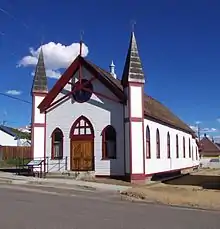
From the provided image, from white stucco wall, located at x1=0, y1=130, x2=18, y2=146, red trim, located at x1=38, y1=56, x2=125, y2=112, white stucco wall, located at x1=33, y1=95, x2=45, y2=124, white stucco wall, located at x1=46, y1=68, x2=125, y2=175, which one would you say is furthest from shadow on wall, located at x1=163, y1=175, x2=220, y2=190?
white stucco wall, located at x1=0, y1=130, x2=18, y2=146

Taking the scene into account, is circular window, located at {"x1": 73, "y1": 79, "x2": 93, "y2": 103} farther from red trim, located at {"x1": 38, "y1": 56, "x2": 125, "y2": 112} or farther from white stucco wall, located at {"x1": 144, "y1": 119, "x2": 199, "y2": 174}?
white stucco wall, located at {"x1": 144, "y1": 119, "x2": 199, "y2": 174}

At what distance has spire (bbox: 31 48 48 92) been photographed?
28344mm

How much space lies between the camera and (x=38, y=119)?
91.1 ft

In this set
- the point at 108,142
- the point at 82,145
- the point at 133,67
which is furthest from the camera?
the point at 82,145

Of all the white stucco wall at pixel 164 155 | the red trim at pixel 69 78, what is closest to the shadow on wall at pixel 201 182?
the white stucco wall at pixel 164 155

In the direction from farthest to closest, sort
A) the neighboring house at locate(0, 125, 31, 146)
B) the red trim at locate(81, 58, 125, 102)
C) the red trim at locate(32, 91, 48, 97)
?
1. the neighboring house at locate(0, 125, 31, 146)
2. the red trim at locate(32, 91, 48, 97)
3. the red trim at locate(81, 58, 125, 102)

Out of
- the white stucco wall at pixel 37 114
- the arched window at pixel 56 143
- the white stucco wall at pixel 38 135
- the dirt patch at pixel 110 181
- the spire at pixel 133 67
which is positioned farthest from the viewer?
the white stucco wall at pixel 37 114

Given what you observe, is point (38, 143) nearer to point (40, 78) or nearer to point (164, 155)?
point (40, 78)

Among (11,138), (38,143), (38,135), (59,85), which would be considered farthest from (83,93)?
(11,138)

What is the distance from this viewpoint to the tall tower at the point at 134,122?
23516 mm

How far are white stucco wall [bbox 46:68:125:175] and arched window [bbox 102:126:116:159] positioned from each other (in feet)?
0.79

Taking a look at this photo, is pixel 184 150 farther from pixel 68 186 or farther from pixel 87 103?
pixel 68 186

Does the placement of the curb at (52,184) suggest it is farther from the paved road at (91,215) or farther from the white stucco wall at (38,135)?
the paved road at (91,215)

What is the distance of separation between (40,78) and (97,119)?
19.7 feet
